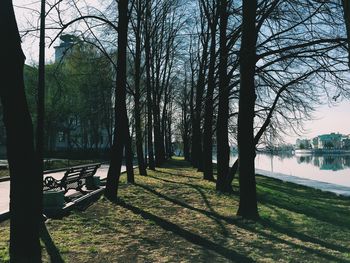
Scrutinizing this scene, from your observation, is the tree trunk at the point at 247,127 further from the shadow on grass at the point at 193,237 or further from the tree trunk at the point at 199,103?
the tree trunk at the point at 199,103

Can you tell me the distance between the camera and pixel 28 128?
5.18 meters

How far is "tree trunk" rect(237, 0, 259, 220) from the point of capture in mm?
9273

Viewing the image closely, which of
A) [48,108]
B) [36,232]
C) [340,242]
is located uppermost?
[48,108]

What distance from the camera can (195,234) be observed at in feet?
25.5

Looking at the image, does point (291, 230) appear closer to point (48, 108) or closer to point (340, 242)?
point (340, 242)

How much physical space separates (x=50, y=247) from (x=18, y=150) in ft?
7.47

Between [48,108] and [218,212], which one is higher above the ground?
[48,108]

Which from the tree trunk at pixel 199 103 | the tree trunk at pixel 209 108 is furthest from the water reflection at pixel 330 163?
the tree trunk at pixel 209 108

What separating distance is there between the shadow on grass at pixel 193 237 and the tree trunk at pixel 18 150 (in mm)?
2800

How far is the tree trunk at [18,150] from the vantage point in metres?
5.02

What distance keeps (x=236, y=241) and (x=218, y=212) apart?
3.16 m

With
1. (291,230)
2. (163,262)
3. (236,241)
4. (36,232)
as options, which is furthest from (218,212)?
(36,232)

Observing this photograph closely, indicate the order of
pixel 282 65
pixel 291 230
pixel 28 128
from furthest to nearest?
pixel 282 65
pixel 291 230
pixel 28 128

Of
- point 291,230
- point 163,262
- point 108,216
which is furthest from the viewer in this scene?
point 108,216
